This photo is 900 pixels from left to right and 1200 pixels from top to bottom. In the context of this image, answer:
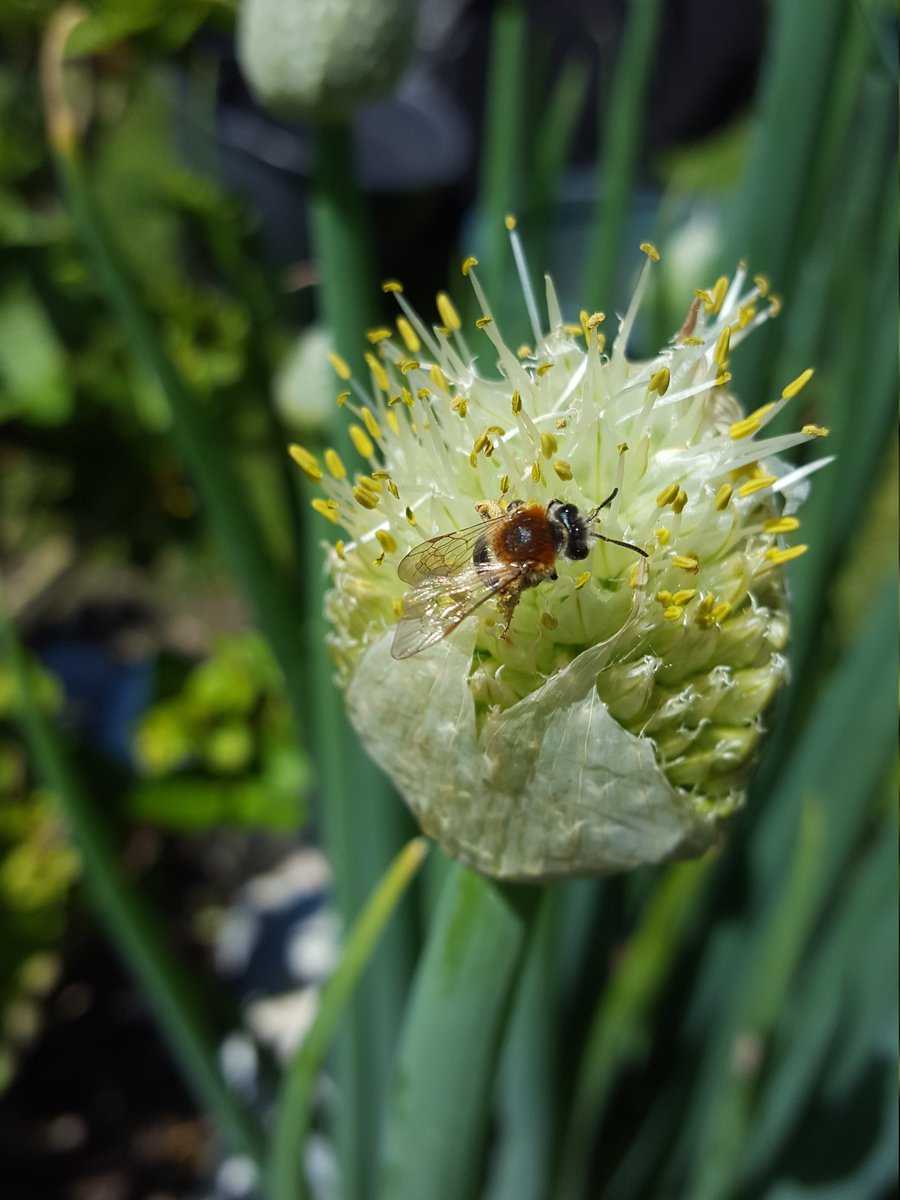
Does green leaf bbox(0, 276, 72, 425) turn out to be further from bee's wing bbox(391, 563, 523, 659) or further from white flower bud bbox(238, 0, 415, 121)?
bee's wing bbox(391, 563, 523, 659)

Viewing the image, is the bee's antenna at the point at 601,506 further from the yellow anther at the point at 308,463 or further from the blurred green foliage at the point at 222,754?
the blurred green foliage at the point at 222,754

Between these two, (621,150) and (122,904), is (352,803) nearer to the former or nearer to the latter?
(122,904)

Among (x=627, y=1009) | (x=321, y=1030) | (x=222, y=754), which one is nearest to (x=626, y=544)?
(x=321, y=1030)

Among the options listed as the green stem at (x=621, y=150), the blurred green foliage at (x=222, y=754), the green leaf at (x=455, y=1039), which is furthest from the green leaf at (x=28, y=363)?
the green leaf at (x=455, y=1039)

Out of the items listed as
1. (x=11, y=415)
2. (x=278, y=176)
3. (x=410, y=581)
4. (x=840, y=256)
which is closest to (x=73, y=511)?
(x=11, y=415)

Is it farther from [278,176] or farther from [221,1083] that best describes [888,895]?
[278,176]

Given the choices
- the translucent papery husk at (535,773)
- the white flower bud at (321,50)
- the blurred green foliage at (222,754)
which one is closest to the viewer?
the translucent papery husk at (535,773)

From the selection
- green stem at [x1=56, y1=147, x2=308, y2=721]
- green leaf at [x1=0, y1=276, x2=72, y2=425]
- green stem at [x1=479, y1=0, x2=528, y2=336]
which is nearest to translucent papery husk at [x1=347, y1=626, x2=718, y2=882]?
green stem at [x1=56, y1=147, x2=308, y2=721]

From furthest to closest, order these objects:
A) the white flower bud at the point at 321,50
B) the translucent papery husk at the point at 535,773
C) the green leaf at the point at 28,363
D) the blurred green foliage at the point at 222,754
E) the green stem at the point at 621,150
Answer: the green leaf at the point at 28,363 < the blurred green foliage at the point at 222,754 < the green stem at the point at 621,150 < the white flower bud at the point at 321,50 < the translucent papery husk at the point at 535,773
